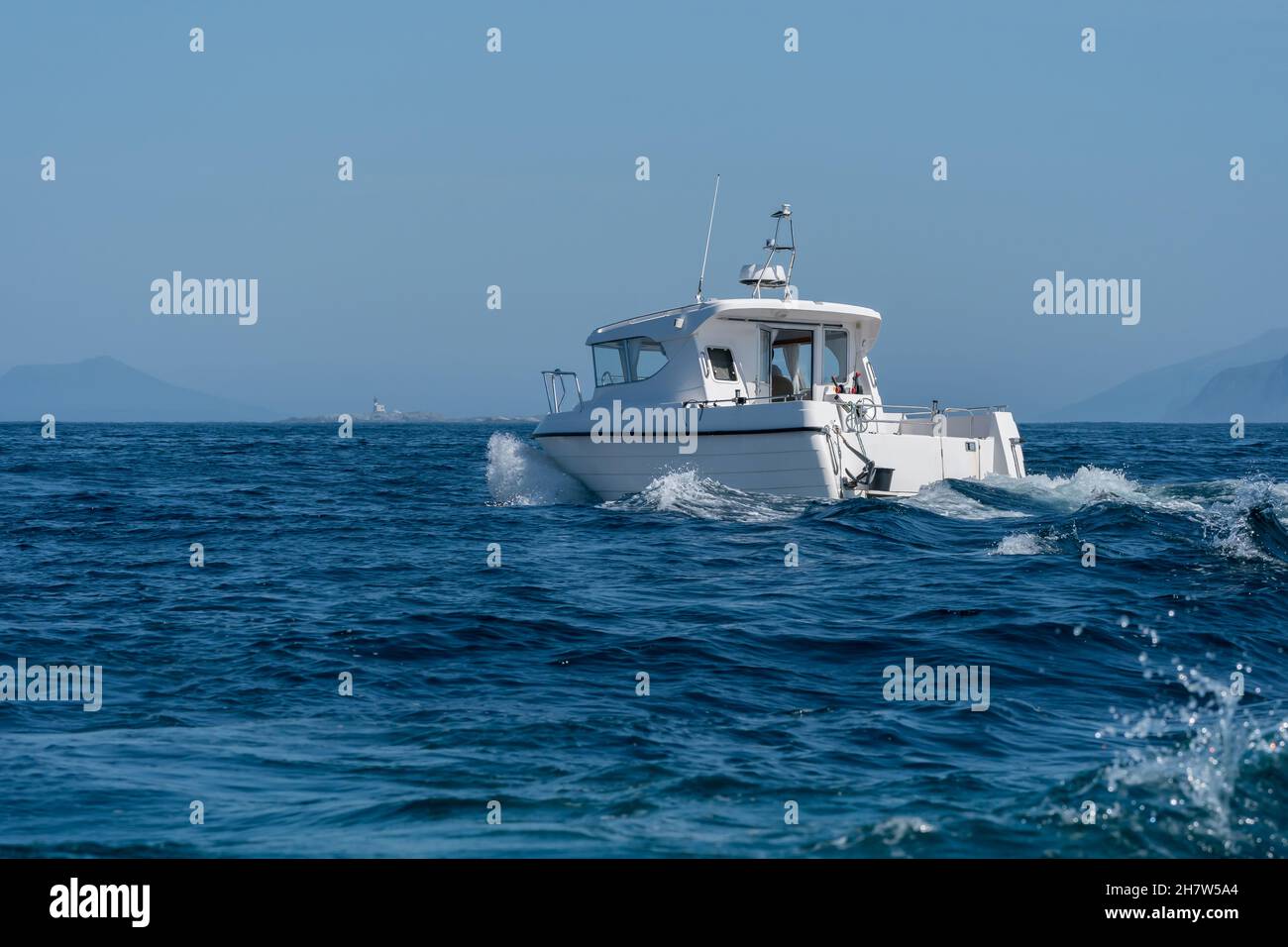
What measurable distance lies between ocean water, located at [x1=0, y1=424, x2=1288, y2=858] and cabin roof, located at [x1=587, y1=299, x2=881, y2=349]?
3.65 metres

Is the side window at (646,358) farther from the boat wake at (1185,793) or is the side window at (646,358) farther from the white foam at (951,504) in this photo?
the boat wake at (1185,793)

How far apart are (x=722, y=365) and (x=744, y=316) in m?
0.95

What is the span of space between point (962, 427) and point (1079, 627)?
12.7m

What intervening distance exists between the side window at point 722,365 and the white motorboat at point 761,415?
0.02 m

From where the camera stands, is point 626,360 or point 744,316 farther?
point 626,360

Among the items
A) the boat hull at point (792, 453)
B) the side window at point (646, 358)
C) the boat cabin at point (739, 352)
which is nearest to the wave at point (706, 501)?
the boat hull at point (792, 453)

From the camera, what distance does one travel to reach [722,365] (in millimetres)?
21562

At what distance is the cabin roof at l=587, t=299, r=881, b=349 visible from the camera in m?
21.1

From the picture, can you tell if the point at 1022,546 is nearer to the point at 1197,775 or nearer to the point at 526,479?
the point at 1197,775

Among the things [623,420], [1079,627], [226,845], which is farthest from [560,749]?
[623,420]

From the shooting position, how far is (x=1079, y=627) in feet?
35.3

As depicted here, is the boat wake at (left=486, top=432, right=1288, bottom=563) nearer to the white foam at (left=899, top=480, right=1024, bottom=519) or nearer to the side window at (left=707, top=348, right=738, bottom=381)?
the white foam at (left=899, top=480, right=1024, bottom=519)

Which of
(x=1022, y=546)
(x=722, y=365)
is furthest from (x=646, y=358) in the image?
(x=1022, y=546)
